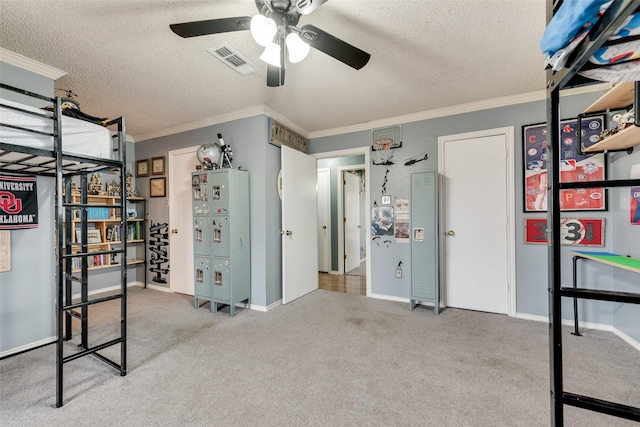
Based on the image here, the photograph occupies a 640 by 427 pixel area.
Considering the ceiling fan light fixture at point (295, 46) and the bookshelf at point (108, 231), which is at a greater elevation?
the ceiling fan light fixture at point (295, 46)

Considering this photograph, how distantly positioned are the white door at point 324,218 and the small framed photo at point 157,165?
9.15 ft

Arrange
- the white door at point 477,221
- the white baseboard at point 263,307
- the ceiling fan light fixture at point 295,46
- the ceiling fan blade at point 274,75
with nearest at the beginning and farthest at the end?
the ceiling fan light fixture at point 295,46, the ceiling fan blade at point 274,75, the white door at point 477,221, the white baseboard at point 263,307

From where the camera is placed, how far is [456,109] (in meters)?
3.27

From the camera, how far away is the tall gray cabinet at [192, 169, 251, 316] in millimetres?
3125

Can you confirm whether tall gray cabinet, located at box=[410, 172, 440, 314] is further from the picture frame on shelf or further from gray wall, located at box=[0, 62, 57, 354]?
the picture frame on shelf

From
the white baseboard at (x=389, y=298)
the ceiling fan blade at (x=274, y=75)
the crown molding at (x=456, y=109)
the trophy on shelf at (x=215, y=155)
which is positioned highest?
the crown molding at (x=456, y=109)

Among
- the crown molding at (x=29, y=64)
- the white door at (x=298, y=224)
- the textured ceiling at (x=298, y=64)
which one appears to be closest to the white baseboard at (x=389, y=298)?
the white door at (x=298, y=224)

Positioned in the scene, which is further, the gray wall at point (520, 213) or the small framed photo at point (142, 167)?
the small framed photo at point (142, 167)

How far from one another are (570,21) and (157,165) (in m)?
4.71

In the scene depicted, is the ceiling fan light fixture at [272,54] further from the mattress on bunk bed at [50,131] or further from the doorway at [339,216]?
the doorway at [339,216]

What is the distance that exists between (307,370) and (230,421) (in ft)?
2.10

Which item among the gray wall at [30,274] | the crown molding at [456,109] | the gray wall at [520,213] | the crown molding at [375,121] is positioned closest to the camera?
the gray wall at [30,274]

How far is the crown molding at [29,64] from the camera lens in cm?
216

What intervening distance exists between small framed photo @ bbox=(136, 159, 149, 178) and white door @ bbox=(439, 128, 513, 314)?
4.34m
